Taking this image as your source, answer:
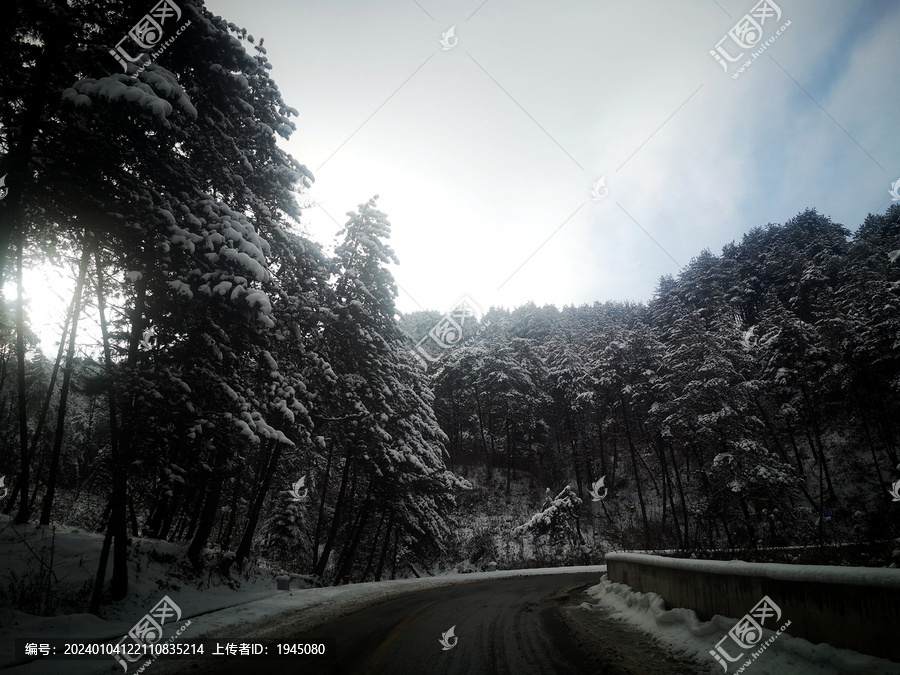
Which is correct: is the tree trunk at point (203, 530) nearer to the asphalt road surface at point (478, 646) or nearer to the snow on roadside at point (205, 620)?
the snow on roadside at point (205, 620)

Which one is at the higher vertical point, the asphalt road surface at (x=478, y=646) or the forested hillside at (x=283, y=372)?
the forested hillside at (x=283, y=372)

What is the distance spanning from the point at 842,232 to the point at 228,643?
79641 mm

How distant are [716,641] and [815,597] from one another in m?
1.88

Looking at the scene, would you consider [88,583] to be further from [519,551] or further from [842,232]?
[842,232]

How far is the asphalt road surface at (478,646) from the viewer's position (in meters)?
5.59

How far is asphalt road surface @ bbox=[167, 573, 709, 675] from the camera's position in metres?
5.59

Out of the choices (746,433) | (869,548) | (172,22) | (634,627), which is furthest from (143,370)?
(746,433)

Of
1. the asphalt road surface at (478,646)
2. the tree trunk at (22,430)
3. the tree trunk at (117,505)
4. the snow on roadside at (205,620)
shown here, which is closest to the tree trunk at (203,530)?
the snow on roadside at (205,620)

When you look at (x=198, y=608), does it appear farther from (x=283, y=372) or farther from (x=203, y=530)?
(x=283, y=372)

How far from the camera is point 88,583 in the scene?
930cm

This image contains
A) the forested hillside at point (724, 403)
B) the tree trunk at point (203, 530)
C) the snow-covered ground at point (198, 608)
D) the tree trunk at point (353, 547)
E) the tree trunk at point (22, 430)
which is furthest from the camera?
the forested hillside at point (724, 403)

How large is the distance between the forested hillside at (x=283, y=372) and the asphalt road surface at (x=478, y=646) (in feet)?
15.3

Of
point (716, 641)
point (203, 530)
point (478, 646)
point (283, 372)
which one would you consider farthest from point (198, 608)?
point (716, 641)

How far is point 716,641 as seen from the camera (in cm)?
568
